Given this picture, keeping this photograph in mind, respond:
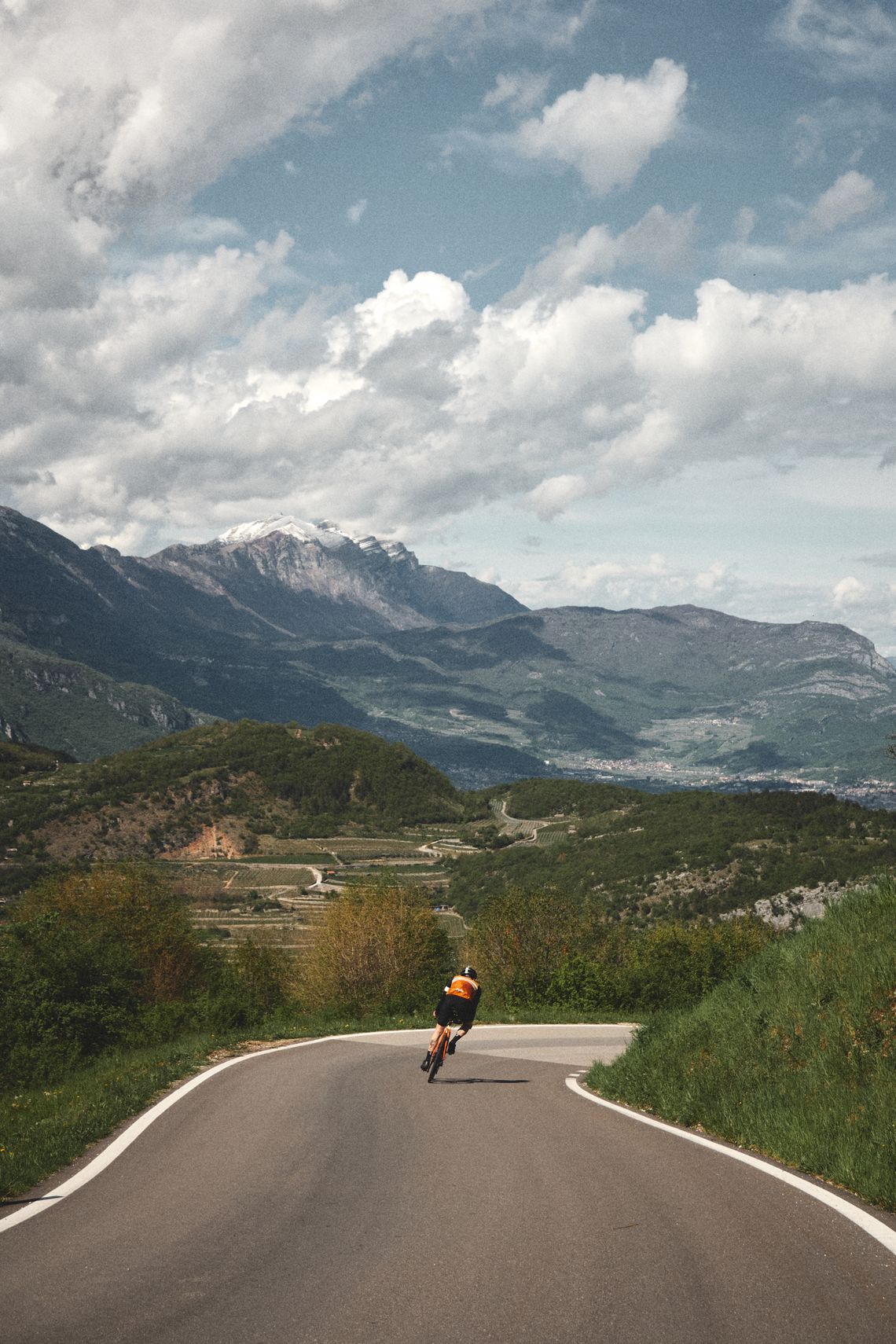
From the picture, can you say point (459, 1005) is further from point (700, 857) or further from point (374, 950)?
point (700, 857)

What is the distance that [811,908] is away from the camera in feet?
350

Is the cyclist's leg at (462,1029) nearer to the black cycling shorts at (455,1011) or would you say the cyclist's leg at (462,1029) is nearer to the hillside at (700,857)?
the black cycling shorts at (455,1011)

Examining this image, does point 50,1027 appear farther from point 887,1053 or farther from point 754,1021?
point 887,1053

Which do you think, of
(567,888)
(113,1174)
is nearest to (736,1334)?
(113,1174)

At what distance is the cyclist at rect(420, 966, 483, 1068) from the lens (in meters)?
17.2

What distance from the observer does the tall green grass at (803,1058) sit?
29.6ft

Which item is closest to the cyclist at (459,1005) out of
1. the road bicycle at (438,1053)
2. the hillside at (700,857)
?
the road bicycle at (438,1053)

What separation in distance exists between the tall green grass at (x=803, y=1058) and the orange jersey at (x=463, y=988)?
2.80 m

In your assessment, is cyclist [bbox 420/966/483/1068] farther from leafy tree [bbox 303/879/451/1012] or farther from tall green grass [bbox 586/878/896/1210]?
leafy tree [bbox 303/879/451/1012]

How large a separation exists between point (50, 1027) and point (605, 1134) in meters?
14.9

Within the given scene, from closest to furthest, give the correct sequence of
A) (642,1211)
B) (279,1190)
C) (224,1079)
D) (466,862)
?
(642,1211) → (279,1190) → (224,1079) → (466,862)

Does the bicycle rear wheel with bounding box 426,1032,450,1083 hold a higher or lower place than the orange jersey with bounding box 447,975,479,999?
lower

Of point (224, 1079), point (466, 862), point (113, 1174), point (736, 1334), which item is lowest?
point (466, 862)

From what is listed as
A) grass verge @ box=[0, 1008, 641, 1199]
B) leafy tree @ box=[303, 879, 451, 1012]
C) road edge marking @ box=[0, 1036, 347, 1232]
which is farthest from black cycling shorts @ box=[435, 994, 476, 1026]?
leafy tree @ box=[303, 879, 451, 1012]
